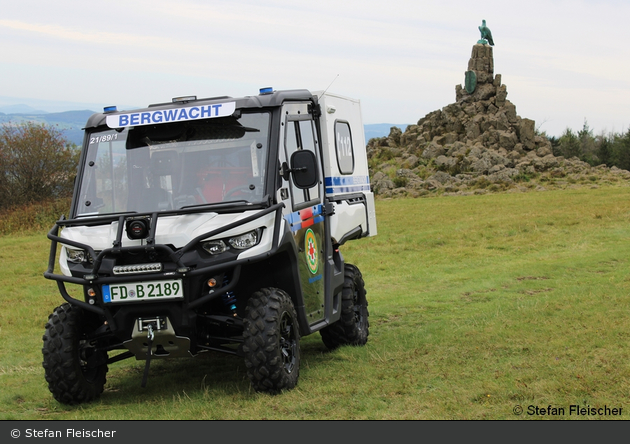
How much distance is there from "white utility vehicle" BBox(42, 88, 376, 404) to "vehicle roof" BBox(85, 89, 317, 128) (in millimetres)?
17

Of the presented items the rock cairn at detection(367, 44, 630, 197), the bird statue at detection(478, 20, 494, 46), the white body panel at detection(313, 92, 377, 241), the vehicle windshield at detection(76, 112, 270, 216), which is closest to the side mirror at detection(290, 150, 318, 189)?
the vehicle windshield at detection(76, 112, 270, 216)

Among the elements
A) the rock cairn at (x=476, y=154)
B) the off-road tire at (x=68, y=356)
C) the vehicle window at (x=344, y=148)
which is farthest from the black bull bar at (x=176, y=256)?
the rock cairn at (x=476, y=154)

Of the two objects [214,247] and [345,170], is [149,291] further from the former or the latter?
[345,170]

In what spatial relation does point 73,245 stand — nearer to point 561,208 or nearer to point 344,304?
point 344,304

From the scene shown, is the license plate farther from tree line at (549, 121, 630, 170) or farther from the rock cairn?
tree line at (549, 121, 630, 170)

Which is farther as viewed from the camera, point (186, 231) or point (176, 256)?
point (186, 231)

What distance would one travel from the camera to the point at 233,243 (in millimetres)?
6566

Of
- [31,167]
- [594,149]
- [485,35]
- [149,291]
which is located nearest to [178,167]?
[149,291]

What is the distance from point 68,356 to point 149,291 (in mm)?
1106

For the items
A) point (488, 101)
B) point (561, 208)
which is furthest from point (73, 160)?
point (488, 101)

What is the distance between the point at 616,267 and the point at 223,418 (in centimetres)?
1203

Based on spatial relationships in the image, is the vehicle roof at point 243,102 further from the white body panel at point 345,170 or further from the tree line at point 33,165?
the tree line at point 33,165

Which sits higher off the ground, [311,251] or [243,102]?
[243,102]

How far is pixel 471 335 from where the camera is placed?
30.7 feet
